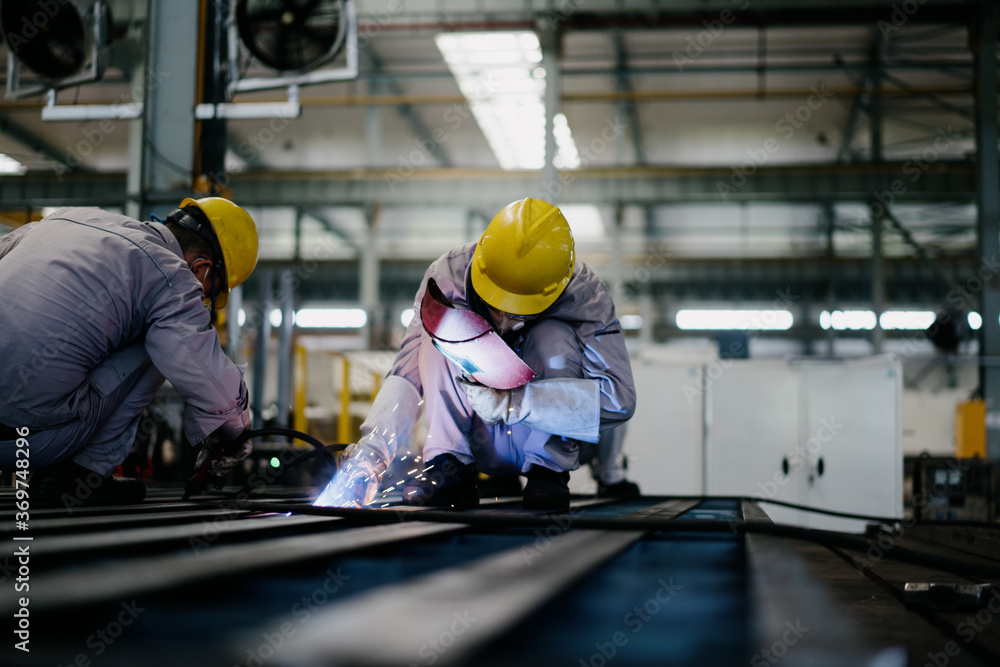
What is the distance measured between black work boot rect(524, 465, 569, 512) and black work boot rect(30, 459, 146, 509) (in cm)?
111

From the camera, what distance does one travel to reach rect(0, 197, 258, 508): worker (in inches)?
76.2

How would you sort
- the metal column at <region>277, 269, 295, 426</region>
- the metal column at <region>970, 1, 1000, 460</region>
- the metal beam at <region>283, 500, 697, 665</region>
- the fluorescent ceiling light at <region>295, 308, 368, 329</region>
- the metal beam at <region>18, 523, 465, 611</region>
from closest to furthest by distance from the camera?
the metal beam at <region>283, 500, 697, 665</region> < the metal beam at <region>18, 523, 465, 611</region> < the metal column at <region>277, 269, 295, 426</region> < the metal column at <region>970, 1, 1000, 460</region> < the fluorescent ceiling light at <region>295, 308, 368, 329</region>

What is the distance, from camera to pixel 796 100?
36.0ft

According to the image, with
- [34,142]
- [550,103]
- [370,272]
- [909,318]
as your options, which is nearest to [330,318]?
[370,272]

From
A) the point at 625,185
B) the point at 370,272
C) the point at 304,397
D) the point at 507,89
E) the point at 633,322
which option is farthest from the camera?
the point at 633,322

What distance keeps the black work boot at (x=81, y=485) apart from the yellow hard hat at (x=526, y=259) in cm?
116

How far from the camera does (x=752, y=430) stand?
6973 mm

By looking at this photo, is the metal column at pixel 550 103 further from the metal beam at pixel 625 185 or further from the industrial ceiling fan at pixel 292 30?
the industrial ceiling fan at pixel 292 30

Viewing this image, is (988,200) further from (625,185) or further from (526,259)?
(526,259)

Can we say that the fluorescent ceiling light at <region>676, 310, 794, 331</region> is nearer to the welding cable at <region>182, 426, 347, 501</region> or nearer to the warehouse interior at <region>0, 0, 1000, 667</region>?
the warehouse interior at <region>0, 0, 1000, 667</region>

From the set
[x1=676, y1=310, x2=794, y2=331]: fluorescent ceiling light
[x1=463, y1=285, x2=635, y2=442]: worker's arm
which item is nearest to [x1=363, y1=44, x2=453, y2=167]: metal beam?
[x1=676, y1=310, x2=794, y2=331]: fluorescent ceiling light

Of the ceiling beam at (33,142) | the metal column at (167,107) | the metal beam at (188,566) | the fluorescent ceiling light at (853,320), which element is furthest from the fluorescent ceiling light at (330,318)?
the metal beam at (188,566)

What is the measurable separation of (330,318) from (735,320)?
368 inches

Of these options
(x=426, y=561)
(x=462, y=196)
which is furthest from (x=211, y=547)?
(x=462, y=196)
